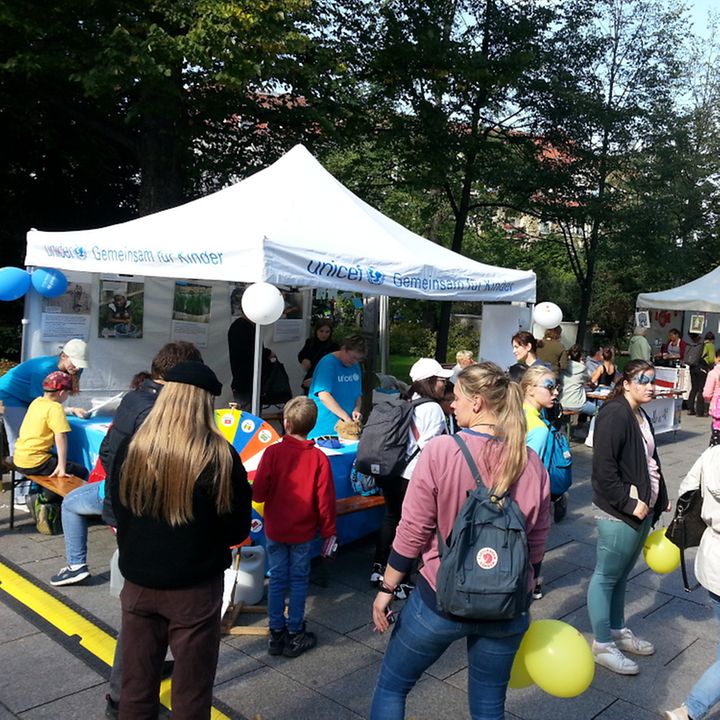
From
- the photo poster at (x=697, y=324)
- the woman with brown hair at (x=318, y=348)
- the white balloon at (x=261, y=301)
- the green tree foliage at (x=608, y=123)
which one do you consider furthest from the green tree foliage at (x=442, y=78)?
the white balloon at (x=261, y=301)

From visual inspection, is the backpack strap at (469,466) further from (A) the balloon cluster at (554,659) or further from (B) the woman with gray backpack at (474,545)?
(A) the balloon cluster at (554,659)

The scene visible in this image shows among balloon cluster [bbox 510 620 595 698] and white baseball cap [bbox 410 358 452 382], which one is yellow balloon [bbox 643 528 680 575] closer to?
balloon cluster [bbox 510 620 595 698]

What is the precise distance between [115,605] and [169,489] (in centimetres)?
254

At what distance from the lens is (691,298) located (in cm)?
1570

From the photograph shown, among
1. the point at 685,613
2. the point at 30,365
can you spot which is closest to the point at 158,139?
the point at 30,365

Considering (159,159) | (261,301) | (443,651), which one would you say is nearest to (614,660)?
(443,651)

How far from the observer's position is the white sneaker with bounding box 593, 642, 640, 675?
387 centimetres

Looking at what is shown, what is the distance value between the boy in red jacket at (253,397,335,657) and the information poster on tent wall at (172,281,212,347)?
5476mm

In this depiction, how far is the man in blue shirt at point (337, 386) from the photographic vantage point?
6.00 metres

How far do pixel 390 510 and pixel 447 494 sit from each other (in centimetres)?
255

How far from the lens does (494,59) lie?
13.7m

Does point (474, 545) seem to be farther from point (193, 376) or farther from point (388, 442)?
point (388, 442)

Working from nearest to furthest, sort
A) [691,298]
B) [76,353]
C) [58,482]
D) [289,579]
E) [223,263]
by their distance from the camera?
[289,579]
[58,482]
[223,263]
[76,353]
[691,298]

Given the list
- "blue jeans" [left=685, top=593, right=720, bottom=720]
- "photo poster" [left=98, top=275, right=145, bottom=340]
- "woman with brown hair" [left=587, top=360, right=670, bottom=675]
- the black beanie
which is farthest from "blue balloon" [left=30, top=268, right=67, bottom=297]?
"blue jeans" [left=685, top=593, right=720, bottom=720]
